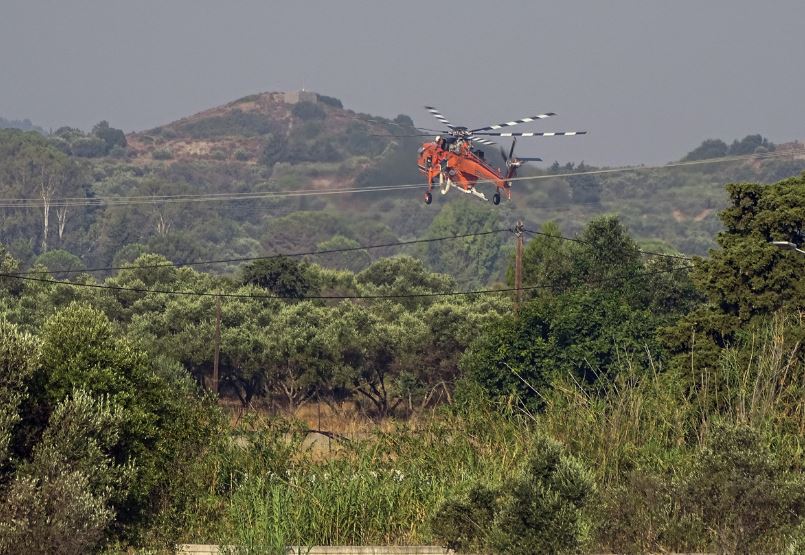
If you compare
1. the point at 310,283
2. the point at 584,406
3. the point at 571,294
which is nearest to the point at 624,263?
the point at 571,294

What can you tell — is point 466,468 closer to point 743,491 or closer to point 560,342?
point 743,491

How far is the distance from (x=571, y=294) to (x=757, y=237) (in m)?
14.9

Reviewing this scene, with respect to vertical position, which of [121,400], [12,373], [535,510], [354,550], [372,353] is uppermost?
[12,373]

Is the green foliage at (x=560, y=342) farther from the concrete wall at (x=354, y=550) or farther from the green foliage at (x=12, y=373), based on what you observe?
the green foliage at (x=12, y=373)

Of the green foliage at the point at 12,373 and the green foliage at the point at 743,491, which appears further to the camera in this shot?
the green foliage at the point at 12,373

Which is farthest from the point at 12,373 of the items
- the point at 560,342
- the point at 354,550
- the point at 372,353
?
the point at 372,353

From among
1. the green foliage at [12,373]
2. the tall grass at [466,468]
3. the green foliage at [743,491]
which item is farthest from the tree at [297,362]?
the green foliage at [743,491]

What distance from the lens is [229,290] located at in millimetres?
89625

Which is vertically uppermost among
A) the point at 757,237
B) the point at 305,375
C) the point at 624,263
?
the point at 757,237

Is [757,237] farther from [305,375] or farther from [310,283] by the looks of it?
[310,283]

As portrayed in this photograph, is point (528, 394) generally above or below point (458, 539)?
below

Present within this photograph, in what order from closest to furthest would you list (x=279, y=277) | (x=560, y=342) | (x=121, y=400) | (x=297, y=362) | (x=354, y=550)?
(x=354, y=550) < (x=121, y=400) < (x=560, y=342) < (x=297, y=362) < (x=279, y=277)

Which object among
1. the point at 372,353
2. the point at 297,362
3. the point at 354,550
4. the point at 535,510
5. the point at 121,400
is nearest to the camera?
the point at 535,510

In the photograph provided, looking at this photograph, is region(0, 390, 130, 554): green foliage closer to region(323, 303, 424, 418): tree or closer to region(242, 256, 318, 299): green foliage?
region(323, 303, 424, 418): tree
